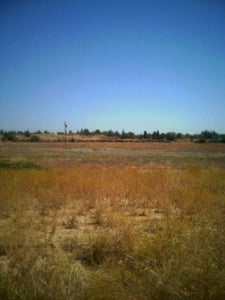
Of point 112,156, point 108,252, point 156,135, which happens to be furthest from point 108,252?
point 156,135

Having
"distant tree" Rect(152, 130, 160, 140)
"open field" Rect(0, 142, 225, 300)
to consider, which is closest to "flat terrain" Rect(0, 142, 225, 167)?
"open field" Rect(0, 142, 225, 300)

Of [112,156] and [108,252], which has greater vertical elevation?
[108,252]

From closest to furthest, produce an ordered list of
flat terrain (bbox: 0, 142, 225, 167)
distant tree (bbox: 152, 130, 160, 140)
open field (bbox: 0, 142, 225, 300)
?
open field (bbox: 0, 142, 225, 300), flat terrain (bbox: 0, 142, 225, 167), distant tree (bbox: 152, 130, 160, 140)

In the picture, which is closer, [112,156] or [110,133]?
[112,156]

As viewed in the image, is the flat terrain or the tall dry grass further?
the flat terrain

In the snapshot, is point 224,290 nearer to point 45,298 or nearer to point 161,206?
point 45,298

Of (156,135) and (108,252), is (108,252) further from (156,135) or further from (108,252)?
(156,135)

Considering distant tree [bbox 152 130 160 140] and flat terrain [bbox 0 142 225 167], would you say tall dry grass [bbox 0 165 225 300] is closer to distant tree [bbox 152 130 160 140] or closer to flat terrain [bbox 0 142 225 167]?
flat terrain [bbox 0 142 225 167]

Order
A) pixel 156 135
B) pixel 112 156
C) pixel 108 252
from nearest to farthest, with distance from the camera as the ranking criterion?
pixel 108 252
pixel 112 156
pixel 156 135

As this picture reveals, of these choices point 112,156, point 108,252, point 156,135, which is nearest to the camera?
point 108,252

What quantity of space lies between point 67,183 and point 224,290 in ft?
26.8

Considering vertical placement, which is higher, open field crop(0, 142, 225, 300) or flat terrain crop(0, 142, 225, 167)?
open field crop(0, 142, 225, 300)

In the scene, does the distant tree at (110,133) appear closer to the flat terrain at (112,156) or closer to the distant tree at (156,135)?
the distant tree at (156,135)

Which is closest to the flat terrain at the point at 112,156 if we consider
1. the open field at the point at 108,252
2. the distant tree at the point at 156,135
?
the open field at the point at 108,252
